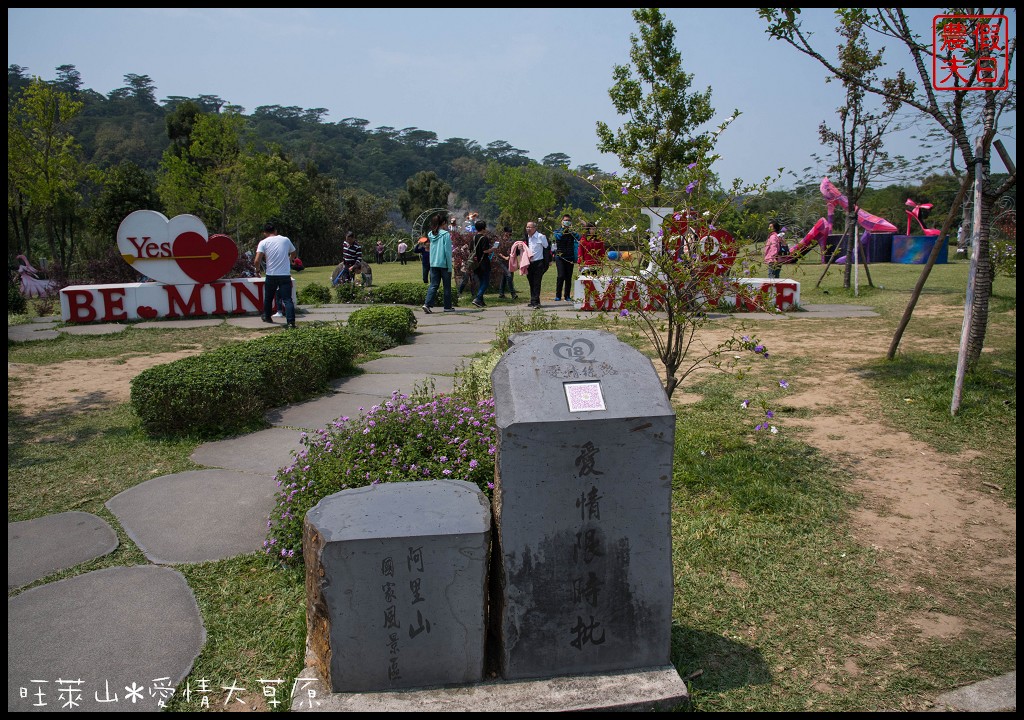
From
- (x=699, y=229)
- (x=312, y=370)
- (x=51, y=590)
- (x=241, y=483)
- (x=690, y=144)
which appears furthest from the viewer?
(x=690, y=144)

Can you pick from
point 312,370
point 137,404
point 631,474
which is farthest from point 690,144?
point 631,474

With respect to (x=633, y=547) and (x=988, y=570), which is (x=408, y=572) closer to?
(x=633, y=547)

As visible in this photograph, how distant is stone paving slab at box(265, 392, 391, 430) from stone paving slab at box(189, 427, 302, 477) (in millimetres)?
192

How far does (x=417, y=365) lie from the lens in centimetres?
711

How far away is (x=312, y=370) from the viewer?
6.02 m

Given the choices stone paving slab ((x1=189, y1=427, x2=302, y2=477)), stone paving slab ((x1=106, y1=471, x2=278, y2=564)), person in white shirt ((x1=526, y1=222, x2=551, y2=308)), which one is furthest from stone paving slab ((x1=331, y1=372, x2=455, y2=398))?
person in white shirt ((x1=526, y1=222, x2=551, y2=308))

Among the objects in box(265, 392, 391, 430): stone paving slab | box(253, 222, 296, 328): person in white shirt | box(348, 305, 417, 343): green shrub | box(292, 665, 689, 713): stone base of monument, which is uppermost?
box(253, 222, 296, 328): person in white shirt

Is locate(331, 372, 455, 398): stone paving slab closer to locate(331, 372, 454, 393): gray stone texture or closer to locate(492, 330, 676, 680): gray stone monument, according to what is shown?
locate(331, 372, 454, 393): gray stone texture

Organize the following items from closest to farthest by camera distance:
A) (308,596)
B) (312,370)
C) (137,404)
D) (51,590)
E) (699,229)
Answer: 1. (308,596)
2. (51,590)
3. (699,229)
4. (137,404)
5. (312,370)

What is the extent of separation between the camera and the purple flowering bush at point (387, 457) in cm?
334

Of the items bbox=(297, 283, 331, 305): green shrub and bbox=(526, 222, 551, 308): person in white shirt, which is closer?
bbox=(526, 222, 551, 308): person in white shirt

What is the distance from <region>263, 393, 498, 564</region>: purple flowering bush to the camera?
334cm

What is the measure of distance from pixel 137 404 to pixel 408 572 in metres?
3.54

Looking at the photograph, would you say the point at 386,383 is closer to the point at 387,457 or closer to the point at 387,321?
the point at 387,321
